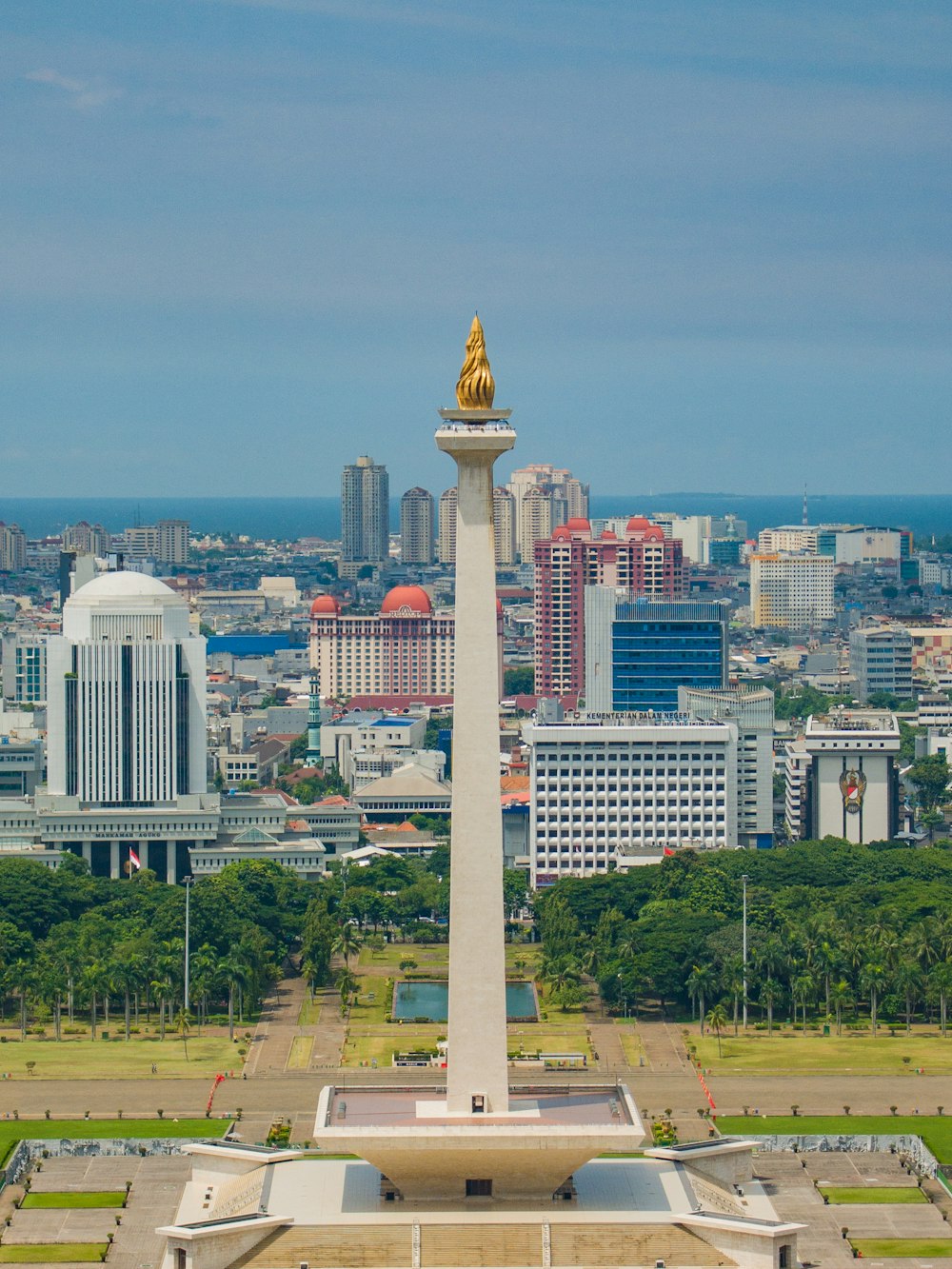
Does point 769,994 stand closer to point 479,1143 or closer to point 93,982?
point 93,982

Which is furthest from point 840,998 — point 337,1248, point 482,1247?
point 337,1248

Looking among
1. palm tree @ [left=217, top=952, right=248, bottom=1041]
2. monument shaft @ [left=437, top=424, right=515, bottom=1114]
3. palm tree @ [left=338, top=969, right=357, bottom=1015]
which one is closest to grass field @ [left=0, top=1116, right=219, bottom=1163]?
palm tree @ [left=217, top=952, right=248, bottom=1041]

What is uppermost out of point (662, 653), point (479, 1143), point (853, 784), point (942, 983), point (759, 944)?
point (662, 653)

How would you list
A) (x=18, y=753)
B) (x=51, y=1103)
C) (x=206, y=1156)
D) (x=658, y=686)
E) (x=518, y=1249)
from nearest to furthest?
(x=518, y=1249) < (x=206, y=1156) < (x=51, y=1103) < (x=18, y=753) < (x=658, y=686)

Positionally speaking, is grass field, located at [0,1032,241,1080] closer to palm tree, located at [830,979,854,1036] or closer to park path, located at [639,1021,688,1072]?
park path, located at [639,1021,688,1072]

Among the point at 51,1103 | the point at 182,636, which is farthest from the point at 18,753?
the point at 51,1103

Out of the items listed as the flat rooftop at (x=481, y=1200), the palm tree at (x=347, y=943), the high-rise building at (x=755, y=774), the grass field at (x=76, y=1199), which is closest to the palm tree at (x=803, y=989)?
the palm tree at (x=347, y=943)

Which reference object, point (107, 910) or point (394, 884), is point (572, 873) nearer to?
point (394, 884)
